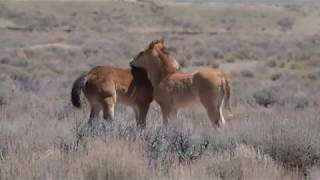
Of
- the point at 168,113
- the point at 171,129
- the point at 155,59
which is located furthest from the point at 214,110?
the point at 171,129

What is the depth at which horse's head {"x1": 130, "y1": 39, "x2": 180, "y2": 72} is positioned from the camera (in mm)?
13312

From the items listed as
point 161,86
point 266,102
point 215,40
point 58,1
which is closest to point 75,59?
point 215,40

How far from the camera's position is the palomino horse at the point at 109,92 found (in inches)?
490

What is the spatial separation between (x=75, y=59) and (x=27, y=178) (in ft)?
106

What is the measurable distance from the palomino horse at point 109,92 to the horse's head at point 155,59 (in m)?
0.38

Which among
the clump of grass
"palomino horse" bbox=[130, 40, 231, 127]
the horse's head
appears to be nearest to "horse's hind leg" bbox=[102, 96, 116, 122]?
"palomino horse" bbox=[130, 40, 231, 127]

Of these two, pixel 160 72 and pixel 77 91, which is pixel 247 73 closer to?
pixel 160 72

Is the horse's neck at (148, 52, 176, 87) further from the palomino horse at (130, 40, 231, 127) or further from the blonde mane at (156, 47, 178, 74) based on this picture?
the palomino horse at (130, 40, 231, 127)

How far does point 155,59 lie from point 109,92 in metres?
1.29

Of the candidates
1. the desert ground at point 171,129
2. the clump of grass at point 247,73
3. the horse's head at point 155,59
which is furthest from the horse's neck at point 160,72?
the clump of grass at point 247,73

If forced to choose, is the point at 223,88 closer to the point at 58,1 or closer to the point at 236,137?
the point at 236,137

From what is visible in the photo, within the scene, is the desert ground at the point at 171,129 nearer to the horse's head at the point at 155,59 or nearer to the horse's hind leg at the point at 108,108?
the horse's hind leg at the point at 108,108

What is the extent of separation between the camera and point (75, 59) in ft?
132

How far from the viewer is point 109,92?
1248cm
